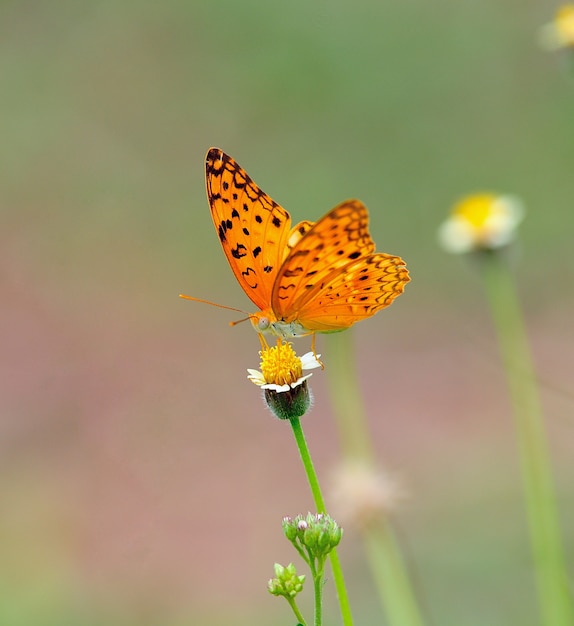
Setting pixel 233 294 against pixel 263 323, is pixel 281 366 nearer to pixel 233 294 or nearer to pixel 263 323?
pixel 263 323

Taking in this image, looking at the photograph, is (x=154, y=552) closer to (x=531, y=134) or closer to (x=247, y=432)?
(x=247, y=432)

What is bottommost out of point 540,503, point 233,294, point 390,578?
point 390,578

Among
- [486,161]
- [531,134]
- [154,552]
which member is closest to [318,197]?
[486,161]

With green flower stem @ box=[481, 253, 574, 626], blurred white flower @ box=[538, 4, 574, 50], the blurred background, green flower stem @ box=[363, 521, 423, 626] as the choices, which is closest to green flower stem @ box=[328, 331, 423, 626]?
green flower stem @ box=[363, 521, 423, 626]

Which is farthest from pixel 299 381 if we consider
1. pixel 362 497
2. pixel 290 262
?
pixel 362 497

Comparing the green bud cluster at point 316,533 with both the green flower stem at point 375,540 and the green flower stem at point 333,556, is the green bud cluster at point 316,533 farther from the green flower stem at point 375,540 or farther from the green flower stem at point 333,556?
the green flower stem at point 375,540

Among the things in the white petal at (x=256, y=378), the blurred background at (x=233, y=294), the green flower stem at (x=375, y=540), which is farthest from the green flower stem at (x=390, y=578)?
the white petal at (x=256, y=378)
